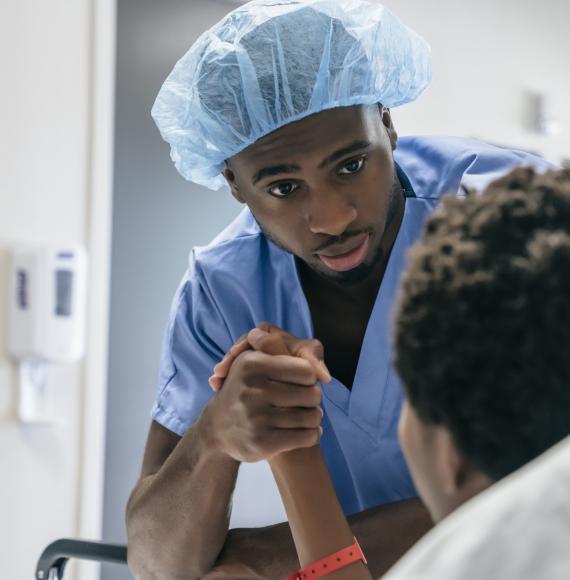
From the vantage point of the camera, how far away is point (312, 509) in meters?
0.95

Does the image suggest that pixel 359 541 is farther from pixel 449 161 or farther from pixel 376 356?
pixel 449 161

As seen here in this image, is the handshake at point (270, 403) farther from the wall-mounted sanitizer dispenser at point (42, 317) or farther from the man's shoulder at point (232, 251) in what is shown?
the wall-mounted sanitizer dispenser at point (42, 317)

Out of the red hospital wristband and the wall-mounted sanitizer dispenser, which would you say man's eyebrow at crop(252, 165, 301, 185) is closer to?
the red hospital wristband

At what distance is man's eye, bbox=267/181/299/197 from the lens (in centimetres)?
114

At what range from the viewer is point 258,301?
1308 millimetres

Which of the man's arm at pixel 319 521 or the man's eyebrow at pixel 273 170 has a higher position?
the man's eyebrow at pixel 273 170

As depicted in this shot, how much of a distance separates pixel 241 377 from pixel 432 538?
0.66 metres

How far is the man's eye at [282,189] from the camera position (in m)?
1.14

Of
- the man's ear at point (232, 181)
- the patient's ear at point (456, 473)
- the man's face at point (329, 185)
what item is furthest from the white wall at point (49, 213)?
the patient's ear at point (456, 473)

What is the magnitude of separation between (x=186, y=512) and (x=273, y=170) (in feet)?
1.48

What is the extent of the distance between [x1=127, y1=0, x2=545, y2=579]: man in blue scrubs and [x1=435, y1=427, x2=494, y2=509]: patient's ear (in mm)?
439

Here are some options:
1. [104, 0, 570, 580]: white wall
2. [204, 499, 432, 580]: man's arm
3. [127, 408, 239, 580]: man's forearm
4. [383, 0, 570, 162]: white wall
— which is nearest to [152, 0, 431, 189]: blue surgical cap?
[127, 408, 239, 580]: man's forearm

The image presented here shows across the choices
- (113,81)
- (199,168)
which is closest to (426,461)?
(199,168)

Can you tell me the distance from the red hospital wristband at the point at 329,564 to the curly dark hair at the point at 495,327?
36cm
